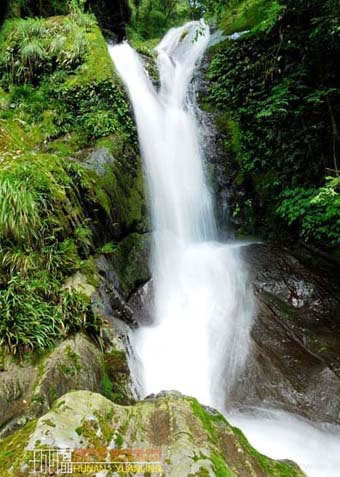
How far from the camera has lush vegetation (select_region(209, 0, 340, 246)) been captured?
618cm

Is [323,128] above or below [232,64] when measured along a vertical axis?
below

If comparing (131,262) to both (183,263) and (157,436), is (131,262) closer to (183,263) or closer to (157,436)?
(183,263)

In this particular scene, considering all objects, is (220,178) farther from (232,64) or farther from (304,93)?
(232,64)

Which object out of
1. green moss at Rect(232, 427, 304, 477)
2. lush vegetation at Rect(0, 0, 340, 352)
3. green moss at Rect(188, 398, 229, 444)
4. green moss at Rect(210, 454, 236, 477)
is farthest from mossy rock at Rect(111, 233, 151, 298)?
green moss at Rect(210, 454, 236, 477)

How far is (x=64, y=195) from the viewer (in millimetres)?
4582

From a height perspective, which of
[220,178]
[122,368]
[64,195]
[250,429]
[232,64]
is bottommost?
[250,429]

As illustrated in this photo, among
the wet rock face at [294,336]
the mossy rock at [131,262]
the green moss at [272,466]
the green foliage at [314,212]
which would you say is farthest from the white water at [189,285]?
the green foliage at [314,212]

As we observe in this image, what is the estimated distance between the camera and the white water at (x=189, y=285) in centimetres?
367

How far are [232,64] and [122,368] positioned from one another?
9419 mm

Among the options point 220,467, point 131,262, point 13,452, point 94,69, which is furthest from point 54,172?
point 220,467

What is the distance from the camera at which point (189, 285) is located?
20.3 feet

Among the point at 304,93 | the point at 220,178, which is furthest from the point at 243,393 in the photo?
the point at 304,93

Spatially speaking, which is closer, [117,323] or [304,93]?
[117,323]

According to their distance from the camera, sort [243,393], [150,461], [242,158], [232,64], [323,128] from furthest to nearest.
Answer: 1. [232,64]
2. [242,158]
3. [323,128]
4. [243,393]
5. [150,461]
